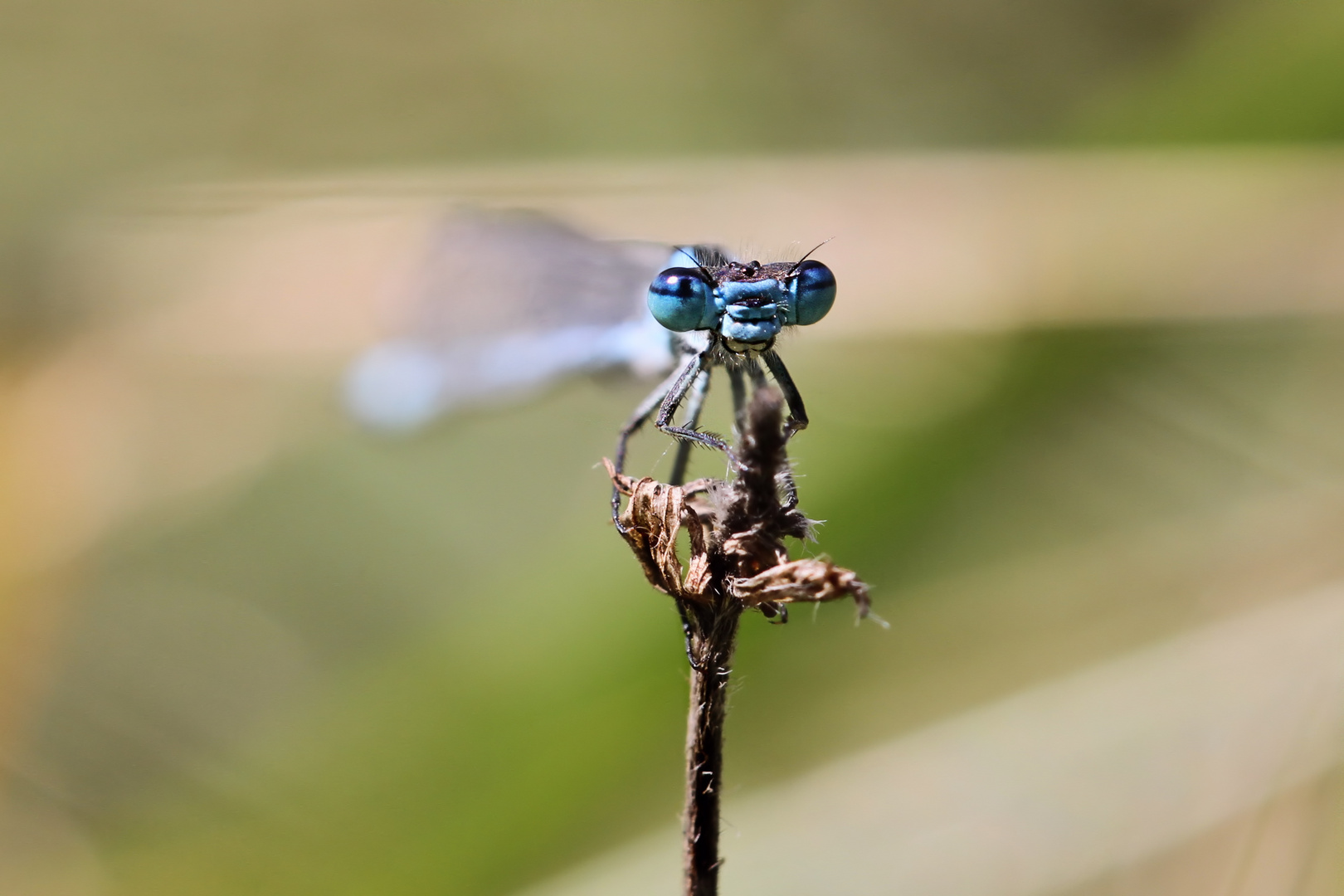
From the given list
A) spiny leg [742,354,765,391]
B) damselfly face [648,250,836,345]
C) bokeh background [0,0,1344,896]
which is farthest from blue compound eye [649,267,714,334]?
bokeh background [0,0,1344,896]

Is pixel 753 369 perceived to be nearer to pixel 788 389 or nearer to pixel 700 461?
pixel 788 389

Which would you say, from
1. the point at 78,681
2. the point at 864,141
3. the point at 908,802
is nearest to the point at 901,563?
the point at 908,802

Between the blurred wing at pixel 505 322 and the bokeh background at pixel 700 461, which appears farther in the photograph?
the blurred wing at pixel 505 322

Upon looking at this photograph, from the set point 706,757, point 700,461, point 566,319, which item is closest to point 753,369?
point 700,461

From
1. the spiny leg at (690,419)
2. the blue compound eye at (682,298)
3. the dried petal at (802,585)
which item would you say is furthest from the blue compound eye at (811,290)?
the dried petal at (802,585)

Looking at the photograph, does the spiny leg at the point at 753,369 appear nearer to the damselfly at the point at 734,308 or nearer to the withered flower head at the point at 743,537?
the damselfly at the point at 734,308

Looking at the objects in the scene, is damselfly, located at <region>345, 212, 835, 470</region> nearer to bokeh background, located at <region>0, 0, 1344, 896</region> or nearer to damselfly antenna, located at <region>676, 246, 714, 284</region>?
damselfly antenna, located at <region>676, 246, 714, 284</region>
